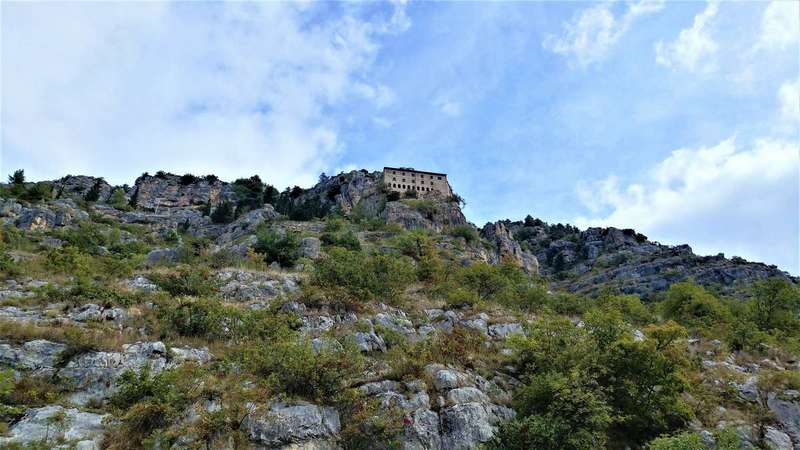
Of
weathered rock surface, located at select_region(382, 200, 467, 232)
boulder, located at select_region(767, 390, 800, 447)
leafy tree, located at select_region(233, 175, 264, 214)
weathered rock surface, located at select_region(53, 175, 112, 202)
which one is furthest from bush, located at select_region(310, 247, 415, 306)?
weathered rock surface, located at select_region(53, 175, 112, 202)

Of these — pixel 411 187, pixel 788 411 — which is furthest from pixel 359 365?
pixel 411 187

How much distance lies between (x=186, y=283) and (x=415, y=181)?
84.1 meters

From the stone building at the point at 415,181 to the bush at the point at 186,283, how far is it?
78.5 metres

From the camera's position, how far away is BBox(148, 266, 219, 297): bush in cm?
2511

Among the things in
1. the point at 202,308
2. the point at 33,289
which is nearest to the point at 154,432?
the point at 202,308

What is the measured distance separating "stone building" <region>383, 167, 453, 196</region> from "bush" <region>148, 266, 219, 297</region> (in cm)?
7855

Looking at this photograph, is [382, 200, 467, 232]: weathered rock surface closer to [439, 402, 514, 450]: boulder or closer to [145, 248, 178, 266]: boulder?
[145, 248, 178, 266]: boulder

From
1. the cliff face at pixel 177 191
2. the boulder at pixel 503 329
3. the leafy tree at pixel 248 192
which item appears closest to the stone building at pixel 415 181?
the leafy tree at pixel 248 192

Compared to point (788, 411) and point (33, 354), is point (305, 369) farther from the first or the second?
point (788, 411)

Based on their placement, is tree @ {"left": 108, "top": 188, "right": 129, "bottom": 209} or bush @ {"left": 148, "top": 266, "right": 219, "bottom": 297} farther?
tree @ {"left": 108, "top": 188, "right": 129, "bottom": 209}

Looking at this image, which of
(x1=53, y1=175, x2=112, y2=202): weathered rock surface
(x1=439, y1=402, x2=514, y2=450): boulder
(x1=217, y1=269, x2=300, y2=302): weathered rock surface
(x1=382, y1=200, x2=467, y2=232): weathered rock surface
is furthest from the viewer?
(x1=53, y1=175, x2=112, y2=202): weathered rock surface

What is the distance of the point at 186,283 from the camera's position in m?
25.7

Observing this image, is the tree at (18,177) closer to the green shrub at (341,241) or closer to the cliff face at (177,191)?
the cliff face at (177,191)

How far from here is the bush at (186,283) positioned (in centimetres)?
2511
